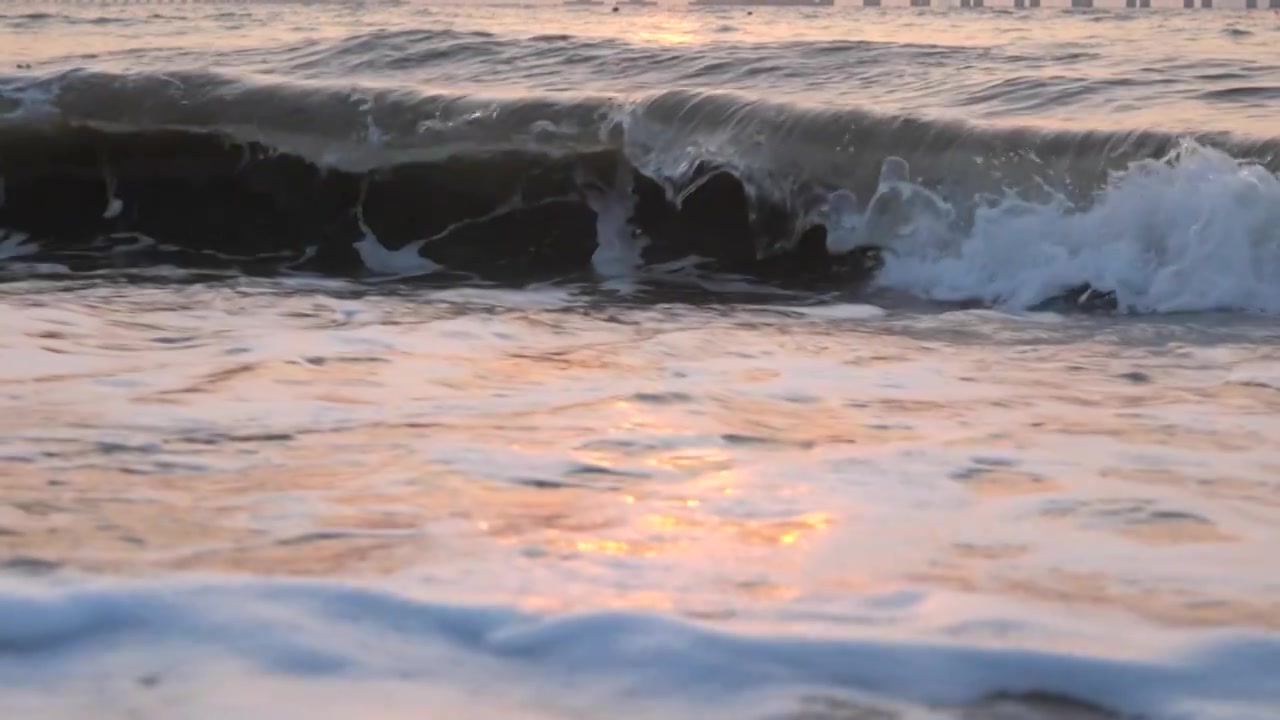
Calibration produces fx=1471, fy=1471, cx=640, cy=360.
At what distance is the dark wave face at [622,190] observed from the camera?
608 cm

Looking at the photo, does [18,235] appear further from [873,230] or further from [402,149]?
[873,230]

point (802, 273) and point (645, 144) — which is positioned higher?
point (645, 144)

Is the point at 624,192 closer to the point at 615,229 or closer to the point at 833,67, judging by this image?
the point at 615,229

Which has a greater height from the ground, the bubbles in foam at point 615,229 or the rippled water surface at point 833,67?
the rippled water surface at point 833,67

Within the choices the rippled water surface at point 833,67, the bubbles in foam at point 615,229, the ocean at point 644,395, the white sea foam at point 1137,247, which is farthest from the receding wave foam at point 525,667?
the rippled water surface at point 833,67

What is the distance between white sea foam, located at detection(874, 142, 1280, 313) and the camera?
5.70 metres

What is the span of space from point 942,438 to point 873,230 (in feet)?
11.7

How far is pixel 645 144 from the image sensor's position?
7.64 metres

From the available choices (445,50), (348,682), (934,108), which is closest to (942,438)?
(348,682)

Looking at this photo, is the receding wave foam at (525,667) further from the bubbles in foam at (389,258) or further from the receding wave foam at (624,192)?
the bubbles in foam at (389,258)

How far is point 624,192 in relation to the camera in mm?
7523

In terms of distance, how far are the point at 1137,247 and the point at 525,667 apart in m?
4.64

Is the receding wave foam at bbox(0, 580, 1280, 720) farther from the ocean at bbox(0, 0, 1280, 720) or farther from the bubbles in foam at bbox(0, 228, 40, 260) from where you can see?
the bubbles in foam at bbox(0, 228, 40, 260)

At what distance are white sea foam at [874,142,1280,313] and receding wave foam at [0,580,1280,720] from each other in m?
3.93
